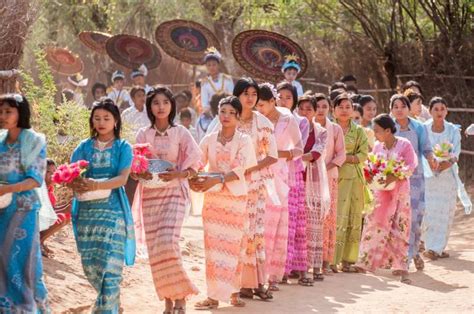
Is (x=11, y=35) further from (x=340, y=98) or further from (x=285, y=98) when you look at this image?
(x=340, y=98)

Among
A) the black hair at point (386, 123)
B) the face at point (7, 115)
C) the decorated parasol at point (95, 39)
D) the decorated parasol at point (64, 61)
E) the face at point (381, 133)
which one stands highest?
the decorated parasol at point (95, 39)

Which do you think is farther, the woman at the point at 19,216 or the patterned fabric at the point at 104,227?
the patterned fabric at the point at 104,227

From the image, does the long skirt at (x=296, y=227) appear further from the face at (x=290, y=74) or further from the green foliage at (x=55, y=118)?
the face at (x=290, y=74)

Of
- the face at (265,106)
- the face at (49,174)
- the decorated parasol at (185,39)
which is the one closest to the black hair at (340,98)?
the face at (265,106)

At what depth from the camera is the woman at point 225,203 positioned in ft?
31.5

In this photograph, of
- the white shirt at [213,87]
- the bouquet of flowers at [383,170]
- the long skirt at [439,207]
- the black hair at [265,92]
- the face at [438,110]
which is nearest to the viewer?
the black hair at [265,92]

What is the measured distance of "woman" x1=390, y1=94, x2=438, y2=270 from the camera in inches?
515

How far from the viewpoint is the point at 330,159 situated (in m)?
12.4

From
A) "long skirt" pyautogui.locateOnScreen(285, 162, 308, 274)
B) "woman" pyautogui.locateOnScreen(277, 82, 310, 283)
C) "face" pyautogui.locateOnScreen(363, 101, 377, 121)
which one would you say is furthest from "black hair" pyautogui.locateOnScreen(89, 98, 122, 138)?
"face" pyautogui.locateOnScreen(363, 101, 377, 121)

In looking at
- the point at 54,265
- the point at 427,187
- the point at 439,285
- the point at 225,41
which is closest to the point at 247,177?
the point at 54,265

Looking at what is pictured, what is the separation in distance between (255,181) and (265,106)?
91cm

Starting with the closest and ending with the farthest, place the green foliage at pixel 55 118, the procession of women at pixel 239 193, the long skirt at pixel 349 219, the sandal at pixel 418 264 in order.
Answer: the procession of women at pixel 239 193 < the green foliage at pixel 55 118 < the long skirt at pixel 349 219 < the sandal at pixel 418 264

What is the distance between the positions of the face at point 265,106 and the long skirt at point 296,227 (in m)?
0.86

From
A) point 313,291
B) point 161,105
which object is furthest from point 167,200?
point 313,291
